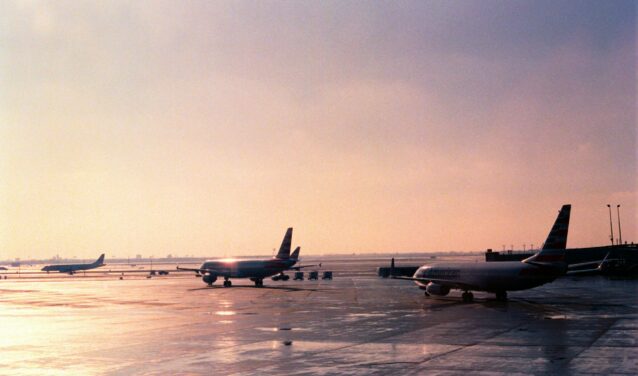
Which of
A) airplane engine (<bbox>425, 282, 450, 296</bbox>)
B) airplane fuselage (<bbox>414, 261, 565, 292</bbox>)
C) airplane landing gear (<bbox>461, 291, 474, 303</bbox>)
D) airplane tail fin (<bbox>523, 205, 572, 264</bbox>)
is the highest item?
airplane tail fin (<bbox>523, 205, 572, 264</bbox>)

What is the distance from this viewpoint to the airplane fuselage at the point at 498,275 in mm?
53175

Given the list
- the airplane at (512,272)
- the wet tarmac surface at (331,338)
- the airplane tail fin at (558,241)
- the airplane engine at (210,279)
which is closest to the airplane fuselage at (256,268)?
the airplane engine at (210,279)

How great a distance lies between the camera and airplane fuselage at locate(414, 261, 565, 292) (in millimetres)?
53175

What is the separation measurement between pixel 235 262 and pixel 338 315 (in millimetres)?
54981

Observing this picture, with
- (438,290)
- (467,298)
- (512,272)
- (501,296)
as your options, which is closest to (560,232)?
(512,272)

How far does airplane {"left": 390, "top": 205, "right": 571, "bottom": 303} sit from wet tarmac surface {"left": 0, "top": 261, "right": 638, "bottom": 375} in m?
2.23

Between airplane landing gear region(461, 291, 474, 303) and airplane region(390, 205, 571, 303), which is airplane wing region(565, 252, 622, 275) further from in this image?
airplane landing gear region(461, 291, 474, 303)

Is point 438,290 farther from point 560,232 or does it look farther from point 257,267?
point 257,267

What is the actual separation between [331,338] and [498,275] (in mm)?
29216

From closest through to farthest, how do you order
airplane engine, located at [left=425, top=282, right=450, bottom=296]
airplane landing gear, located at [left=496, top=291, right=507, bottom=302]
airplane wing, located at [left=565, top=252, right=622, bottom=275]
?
airplane landing gear, located at [left=496, top=291, right=507, bottom=302]
airplane wing, located at [left=565, top=252, right=622, bottom=275]
airplane engine, located at [left=425, top=282, right=450, bottom=296]

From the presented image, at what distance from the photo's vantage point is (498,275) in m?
56.2

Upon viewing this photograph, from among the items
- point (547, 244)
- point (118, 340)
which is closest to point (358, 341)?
point (118, 340)

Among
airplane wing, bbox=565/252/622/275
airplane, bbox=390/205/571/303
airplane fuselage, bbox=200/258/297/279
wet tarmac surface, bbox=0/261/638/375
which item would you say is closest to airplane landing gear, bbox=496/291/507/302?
airplane, bbox=390/205/571/303

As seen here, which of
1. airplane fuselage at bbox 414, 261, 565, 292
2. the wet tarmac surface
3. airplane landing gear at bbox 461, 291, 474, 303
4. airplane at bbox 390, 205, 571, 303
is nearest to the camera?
the wet tarmac surface
